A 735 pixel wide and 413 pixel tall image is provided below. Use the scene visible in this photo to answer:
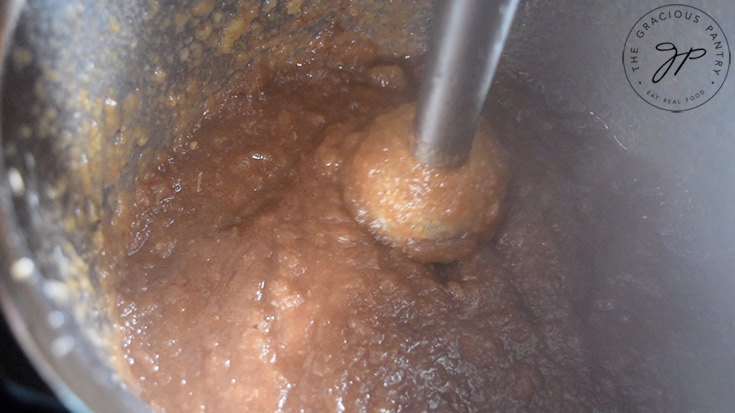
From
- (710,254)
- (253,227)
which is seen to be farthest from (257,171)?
(710,254)

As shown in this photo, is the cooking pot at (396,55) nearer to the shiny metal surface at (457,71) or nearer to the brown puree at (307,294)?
the brown puree at (307,294)

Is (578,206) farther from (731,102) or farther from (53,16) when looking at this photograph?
(53,16)

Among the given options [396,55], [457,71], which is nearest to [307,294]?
[457,71]

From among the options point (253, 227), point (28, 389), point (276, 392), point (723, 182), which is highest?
point (28, 389)

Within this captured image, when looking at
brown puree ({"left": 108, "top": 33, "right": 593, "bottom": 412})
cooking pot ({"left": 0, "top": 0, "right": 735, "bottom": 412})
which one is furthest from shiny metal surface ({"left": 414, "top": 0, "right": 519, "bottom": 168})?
cooking pot ({"left": 0, "top": 0, "right": 735, "bottom": 412})

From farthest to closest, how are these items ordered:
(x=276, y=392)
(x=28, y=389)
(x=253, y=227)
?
(x=253, y=227) → (x=276, y=392) → (x=28, y=389)
